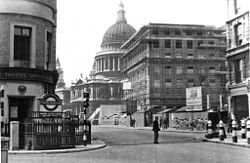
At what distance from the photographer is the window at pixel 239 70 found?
1526 inches

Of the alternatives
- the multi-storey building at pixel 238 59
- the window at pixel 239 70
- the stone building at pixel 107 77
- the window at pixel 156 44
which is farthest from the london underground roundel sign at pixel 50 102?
the stone building at pixel 107 77

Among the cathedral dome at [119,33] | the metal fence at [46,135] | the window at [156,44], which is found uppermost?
the cathedral dome at [119,33]

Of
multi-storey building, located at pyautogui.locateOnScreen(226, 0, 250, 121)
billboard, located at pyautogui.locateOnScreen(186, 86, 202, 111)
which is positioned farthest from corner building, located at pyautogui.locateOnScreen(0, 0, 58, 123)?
multi-storey building, located at pyautogui.locateOnScreen(226, 0, 250, 121)

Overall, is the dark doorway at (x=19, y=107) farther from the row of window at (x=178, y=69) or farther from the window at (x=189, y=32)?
the window at (x=189, y=32)

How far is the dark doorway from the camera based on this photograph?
25.3 m

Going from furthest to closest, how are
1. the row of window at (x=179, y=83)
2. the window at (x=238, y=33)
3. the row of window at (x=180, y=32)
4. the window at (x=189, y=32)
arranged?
the window at (x=189, y=32) < the row of window at (x=180, y=32) < the row of window at (x=179, y=83) < the window at (x=238, y=33)

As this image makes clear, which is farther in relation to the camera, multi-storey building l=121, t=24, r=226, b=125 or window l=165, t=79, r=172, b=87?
window l=165, t=79, r=172, b=87

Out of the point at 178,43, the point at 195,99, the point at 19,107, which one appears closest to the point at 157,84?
the point at 178,43

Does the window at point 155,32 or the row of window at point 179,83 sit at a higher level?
the window at point 155,32

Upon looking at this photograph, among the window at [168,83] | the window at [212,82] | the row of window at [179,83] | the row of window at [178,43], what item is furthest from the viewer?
the row of window at [178,43]

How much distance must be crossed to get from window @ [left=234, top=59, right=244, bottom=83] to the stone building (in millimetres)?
77362

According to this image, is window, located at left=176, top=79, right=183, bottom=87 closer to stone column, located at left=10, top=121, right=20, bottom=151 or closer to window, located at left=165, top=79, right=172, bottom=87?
window, located at left=165, top=79, right=172, bottom=87

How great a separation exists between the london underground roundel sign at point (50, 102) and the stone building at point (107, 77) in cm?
9335

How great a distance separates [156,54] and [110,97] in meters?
44.2
